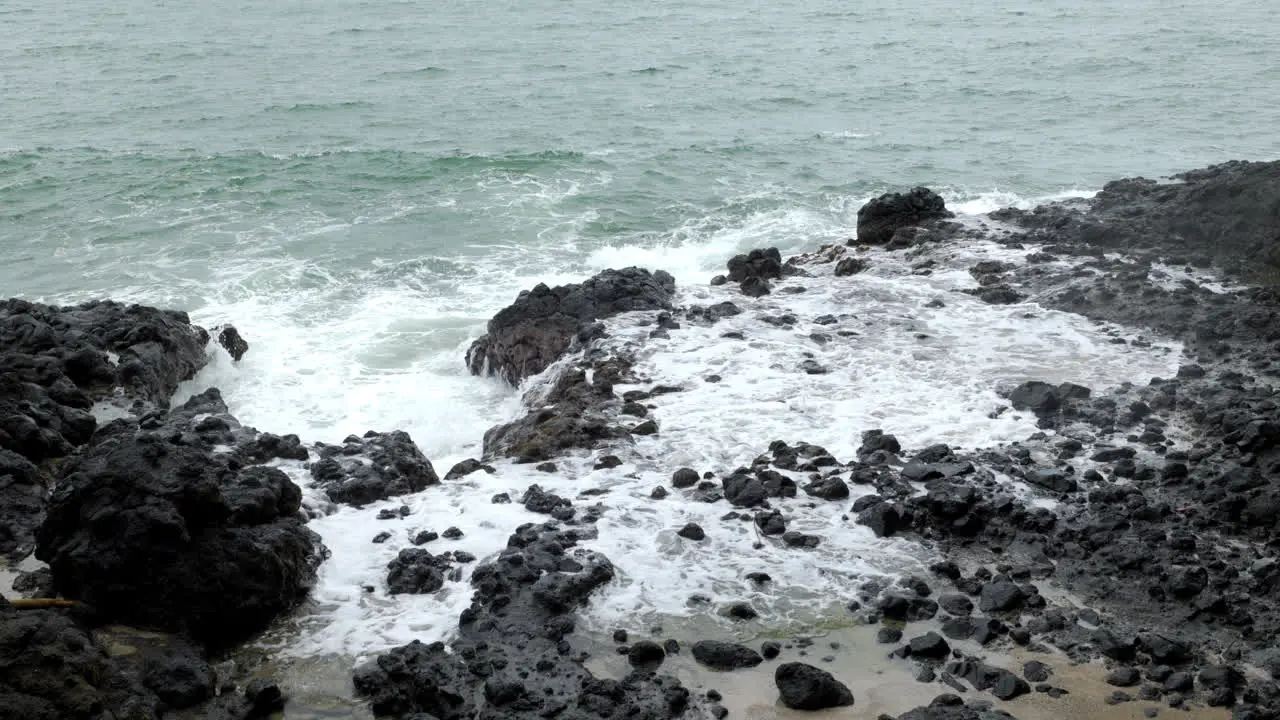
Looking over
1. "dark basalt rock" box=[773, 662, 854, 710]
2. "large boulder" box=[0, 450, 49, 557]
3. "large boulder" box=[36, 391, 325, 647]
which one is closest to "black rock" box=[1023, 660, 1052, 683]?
"dark basalt rock" box=[773, 662, 854, 710]

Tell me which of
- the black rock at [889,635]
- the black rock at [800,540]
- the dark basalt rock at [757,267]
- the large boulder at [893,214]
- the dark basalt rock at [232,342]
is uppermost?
the large boulder at [893,214]

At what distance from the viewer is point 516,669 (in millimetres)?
8453

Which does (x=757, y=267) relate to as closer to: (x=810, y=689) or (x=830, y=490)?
(x=830, y=490)

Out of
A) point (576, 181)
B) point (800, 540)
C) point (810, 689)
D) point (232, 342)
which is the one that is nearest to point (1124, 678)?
point (810, 689)

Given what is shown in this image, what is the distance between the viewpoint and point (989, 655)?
8.49m

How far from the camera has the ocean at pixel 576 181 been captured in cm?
1238

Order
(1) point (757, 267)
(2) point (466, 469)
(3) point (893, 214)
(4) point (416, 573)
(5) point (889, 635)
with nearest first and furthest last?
(5) point (889, 635) → (4) point (416, 573) → (2) point (466, 469) → (1) point (757, 267) → (3) point (893, 214)

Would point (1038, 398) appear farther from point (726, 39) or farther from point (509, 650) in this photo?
point (726, 39)

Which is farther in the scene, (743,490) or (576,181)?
(576,181)

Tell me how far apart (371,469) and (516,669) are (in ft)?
13.4

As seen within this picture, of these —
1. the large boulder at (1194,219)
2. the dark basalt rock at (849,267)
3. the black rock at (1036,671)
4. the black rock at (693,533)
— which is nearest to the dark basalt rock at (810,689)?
the black rock at (1036,671)

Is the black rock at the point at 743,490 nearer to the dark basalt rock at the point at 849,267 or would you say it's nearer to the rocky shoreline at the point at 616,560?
the rocky shoreline at the point at 616,560

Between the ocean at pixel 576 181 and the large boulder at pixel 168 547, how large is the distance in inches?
19.8

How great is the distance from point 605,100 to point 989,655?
99.6 feet
